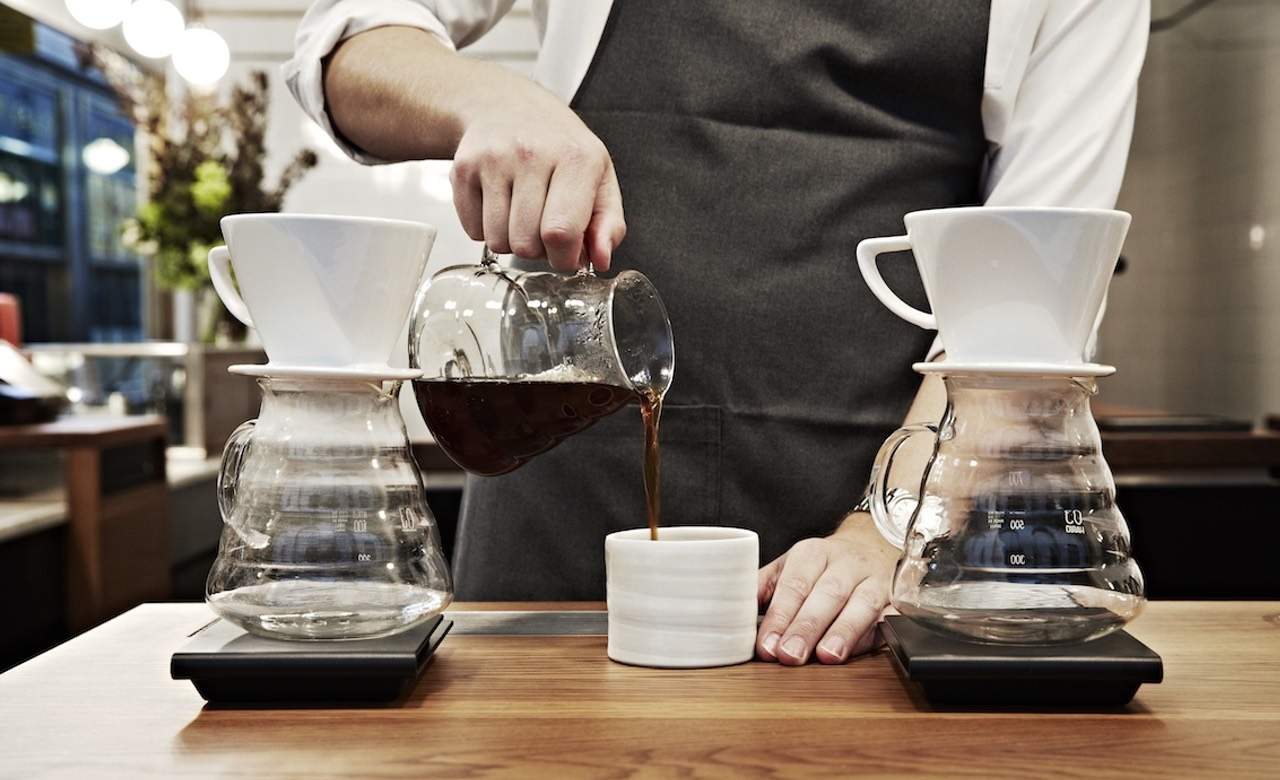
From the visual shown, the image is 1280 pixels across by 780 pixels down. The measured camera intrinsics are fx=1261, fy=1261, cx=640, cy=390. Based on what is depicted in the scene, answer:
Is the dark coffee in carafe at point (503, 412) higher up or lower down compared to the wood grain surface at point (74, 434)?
higher up

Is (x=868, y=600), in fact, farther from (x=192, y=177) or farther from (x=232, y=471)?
(x=192, y=177)

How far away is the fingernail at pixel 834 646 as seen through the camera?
2.72ft

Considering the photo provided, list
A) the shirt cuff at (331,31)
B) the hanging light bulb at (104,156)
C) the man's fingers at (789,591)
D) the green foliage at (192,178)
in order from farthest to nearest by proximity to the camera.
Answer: the hanging light bulb at (104,156) → the green foliage at (192,178) → the shirt cuff at (331,31) → the man's fingers at (789,591)

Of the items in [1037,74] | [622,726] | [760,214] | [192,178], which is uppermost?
[192,178]

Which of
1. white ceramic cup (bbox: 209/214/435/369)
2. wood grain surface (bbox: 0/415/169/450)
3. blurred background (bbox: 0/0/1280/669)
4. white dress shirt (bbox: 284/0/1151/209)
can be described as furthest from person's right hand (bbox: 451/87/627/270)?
wood grain surface (bbox: 0/415/169/450)

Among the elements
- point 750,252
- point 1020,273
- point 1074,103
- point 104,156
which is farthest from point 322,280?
point 104,156

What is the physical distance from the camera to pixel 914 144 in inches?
52.0

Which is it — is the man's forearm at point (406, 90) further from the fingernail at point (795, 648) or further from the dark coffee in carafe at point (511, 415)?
the fingernail at point (795, 648)

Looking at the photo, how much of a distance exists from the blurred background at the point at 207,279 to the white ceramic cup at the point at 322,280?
6.43 feet

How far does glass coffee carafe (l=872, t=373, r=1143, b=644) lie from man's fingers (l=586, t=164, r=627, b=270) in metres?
0.26

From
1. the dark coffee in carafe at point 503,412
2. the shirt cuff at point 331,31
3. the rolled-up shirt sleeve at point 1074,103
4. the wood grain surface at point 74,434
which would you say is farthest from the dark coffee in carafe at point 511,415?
the wood grain surface at point 74,434

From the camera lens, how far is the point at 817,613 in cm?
85

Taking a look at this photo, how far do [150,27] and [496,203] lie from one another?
11.0ft

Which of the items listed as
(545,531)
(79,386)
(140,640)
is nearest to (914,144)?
(545,531)
